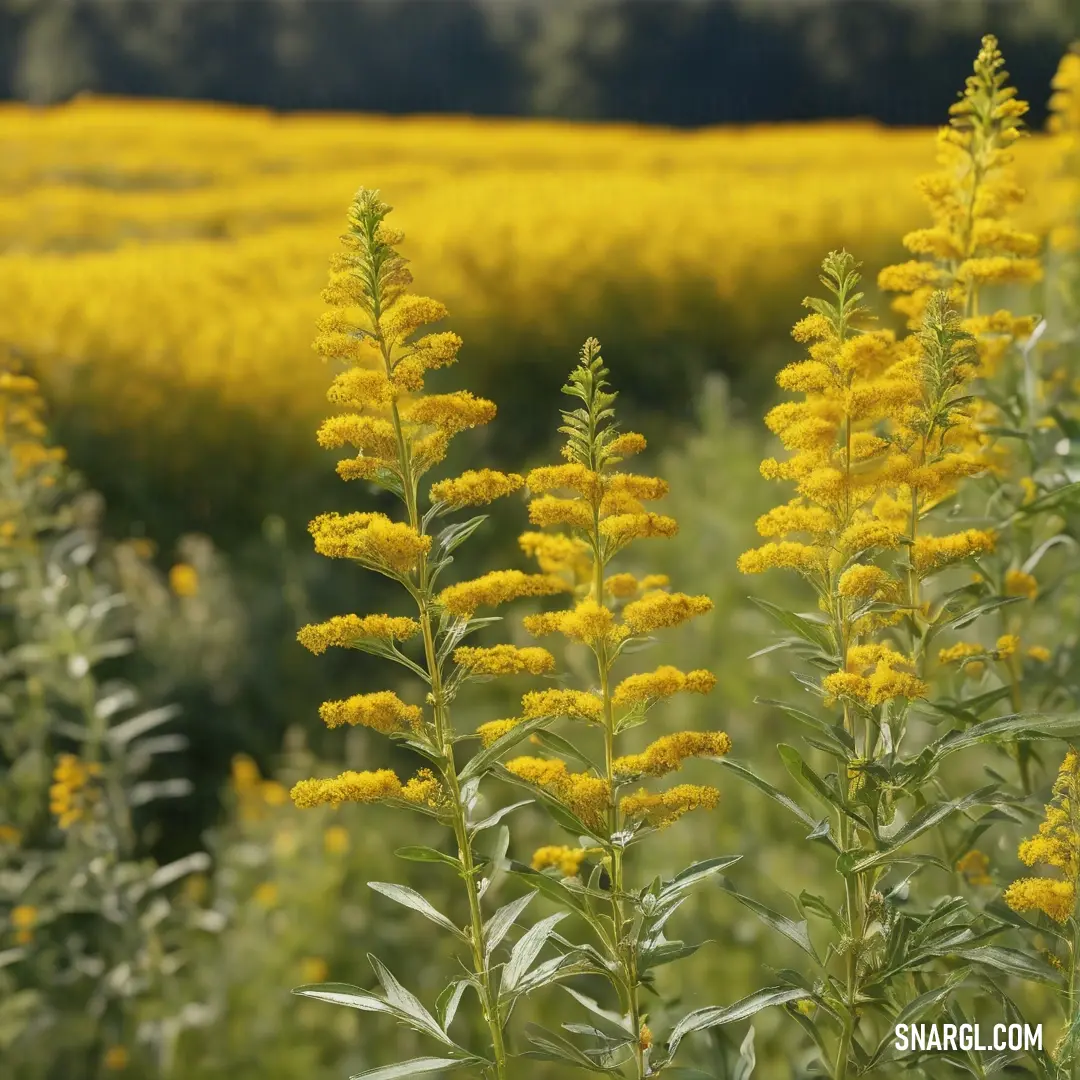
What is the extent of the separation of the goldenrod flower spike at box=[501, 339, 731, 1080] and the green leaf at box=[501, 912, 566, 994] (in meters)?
0.07

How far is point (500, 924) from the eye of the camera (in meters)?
1.34

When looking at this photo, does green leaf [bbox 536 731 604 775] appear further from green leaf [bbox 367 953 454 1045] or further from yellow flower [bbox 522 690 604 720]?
green leaf [bbox 367 953 454 1045]

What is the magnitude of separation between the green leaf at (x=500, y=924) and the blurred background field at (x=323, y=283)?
126 cm

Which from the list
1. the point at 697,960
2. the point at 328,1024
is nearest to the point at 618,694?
the point at 697,960

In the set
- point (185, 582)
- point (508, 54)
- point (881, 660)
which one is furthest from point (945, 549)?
point (508, 54)

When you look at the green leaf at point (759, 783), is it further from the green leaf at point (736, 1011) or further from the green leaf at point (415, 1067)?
the green leaf at point (415, 1067)

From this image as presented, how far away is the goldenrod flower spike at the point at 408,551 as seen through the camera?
4.17ft

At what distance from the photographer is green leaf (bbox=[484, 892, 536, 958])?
131cm

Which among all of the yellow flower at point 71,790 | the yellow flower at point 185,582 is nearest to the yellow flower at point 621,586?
the yellow flower at point 71,790

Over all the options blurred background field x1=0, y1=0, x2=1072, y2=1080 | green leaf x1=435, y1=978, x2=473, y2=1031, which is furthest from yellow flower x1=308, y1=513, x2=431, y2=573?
blurred background field x1=0, y1=0, x2=1072, y2=1080

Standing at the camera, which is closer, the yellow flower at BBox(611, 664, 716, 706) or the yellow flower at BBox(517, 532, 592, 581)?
the yellow flower at BBox(611, 664, 716, 706)

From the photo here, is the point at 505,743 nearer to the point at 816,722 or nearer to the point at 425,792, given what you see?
the point at 425,792

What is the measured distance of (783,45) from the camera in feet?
35.2

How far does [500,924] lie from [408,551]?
400 mm
